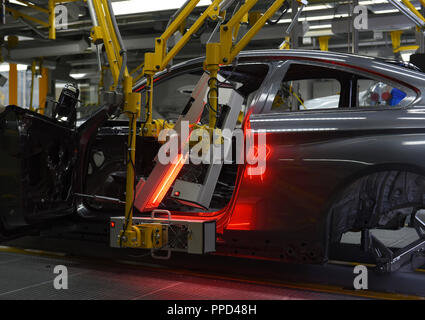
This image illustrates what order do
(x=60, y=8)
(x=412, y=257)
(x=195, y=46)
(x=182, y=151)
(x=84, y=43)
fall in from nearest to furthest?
(x=412, y=257), (x=182, y=151), (x=60, y=8), (x=84, y=43), (x=195, y=46)

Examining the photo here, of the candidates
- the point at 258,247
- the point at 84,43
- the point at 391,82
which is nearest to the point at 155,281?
the point at 258,247

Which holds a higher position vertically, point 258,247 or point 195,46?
point 195,46

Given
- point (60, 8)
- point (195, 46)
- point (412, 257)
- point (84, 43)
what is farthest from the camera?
point (195, 46)

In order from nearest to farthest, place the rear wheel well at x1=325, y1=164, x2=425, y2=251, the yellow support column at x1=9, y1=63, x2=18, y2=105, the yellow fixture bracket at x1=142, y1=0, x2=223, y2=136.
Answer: the rear wheel well at x1=325, y1=164, x2=425, y2=251, the yellow fixture bracket at x1=142, y1=0, x2=223, y2=136, the yellow support column at x1=9, y1=63, x2=18, y2=105

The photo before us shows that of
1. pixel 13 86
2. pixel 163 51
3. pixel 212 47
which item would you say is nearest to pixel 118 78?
pixel 163 51

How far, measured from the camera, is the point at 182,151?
11.4ft

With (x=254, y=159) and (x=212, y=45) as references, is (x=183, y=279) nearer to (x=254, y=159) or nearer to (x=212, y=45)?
(x=254, y=159)

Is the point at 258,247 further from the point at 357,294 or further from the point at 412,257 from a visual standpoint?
the point at 412,257

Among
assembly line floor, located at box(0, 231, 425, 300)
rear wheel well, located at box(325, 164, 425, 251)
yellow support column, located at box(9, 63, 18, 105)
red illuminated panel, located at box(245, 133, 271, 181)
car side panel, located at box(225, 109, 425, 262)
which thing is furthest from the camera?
yellow support column, located at box(9, 63, 18, 105)

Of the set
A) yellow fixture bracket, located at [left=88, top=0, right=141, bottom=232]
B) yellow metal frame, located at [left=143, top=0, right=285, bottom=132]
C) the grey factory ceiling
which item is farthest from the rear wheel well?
the grey factory ceiling

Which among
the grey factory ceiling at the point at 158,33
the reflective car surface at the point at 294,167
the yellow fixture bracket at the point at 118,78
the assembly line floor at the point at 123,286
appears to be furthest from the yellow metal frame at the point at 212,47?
the grey factory ceiling at the point at 158,33

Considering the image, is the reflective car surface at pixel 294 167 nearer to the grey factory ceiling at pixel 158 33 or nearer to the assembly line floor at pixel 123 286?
the assembly line floor at pixel 123 286

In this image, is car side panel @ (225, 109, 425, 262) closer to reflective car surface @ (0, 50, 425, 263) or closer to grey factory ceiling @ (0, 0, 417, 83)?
reflective car surface @ (0, 50, 425, 263)

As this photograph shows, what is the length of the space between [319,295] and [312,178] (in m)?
0.81
